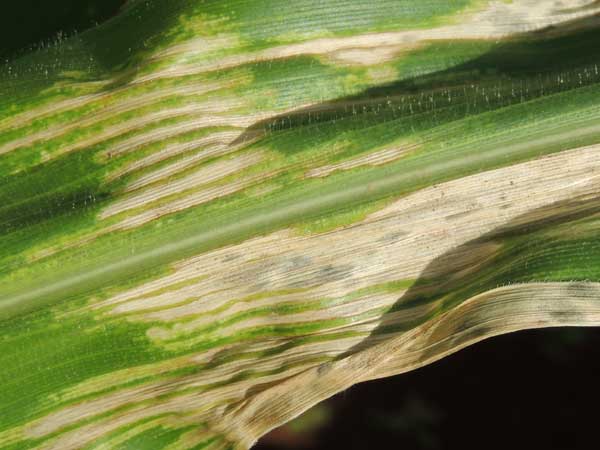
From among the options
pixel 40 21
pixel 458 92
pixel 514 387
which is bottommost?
pixel 514 387

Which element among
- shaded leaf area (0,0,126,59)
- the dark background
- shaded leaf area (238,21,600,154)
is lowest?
the dark background

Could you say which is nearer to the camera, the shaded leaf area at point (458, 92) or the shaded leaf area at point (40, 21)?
the shaded leaf area at point (458, 92)

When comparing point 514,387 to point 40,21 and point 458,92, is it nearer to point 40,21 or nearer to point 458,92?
point 458,92

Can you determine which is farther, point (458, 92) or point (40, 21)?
point (40, 21)

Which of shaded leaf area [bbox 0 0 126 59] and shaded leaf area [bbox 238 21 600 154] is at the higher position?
shaded leaf area [bbox 0 0 126 59]

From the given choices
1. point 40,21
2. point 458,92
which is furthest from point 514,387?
point 40,21

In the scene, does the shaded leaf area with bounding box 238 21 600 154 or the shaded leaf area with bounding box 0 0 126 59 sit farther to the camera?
the shaded leaf area with bounding box 0 0 126 59

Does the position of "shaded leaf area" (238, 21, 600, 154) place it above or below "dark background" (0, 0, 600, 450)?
above

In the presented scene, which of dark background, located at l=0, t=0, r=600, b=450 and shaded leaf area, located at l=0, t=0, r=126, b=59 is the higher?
shaded leaf area, located at l=0, t=0, r=126, b=59

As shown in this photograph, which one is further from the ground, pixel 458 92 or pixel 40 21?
pixel 40 21

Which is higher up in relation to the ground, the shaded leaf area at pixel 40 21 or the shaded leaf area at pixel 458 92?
the shaded leaf area at pixel 40 21

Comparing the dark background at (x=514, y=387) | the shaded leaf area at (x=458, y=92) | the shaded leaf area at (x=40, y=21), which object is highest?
the shaded leaf area at (x=40, y=21)

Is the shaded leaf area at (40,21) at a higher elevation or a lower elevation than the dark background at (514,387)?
higher
